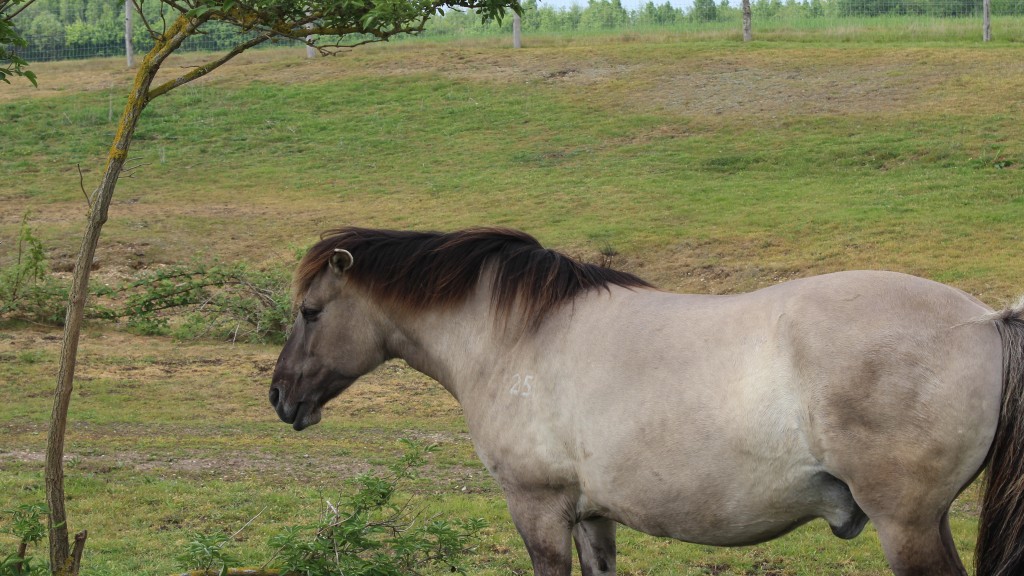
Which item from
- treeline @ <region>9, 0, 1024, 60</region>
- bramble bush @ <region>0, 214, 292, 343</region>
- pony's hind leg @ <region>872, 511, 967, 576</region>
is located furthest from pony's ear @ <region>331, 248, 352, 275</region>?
treeline @ <region>9, 0, 1024, 60</region>

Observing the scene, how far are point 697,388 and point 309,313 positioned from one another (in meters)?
2.12

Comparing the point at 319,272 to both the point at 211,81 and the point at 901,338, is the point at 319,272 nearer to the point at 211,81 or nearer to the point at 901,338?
the point at 901,338

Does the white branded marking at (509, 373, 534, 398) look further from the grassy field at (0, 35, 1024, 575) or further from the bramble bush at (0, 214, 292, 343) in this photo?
the bramble bush at (0, 214, 292, 343)

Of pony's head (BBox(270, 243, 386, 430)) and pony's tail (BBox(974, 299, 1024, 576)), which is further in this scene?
pony's head (BBox(270, 243, 386, 430))

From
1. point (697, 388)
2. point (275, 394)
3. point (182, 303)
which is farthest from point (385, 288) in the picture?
point (182, 303)

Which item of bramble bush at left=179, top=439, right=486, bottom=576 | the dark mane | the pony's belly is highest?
the dark mane

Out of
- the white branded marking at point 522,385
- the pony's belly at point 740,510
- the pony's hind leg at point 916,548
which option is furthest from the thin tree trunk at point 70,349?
the pony's hind leg at point 916,548

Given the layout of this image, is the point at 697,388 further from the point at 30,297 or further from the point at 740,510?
the point at 30,297

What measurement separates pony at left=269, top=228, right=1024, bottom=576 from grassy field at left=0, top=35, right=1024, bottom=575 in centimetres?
226

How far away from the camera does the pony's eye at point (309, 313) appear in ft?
16.6

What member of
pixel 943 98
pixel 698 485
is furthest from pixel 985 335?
pixel 943 98

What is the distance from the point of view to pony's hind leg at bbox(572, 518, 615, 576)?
187 inches

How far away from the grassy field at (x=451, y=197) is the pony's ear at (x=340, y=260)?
2501 mm

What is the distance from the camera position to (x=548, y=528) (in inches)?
173
